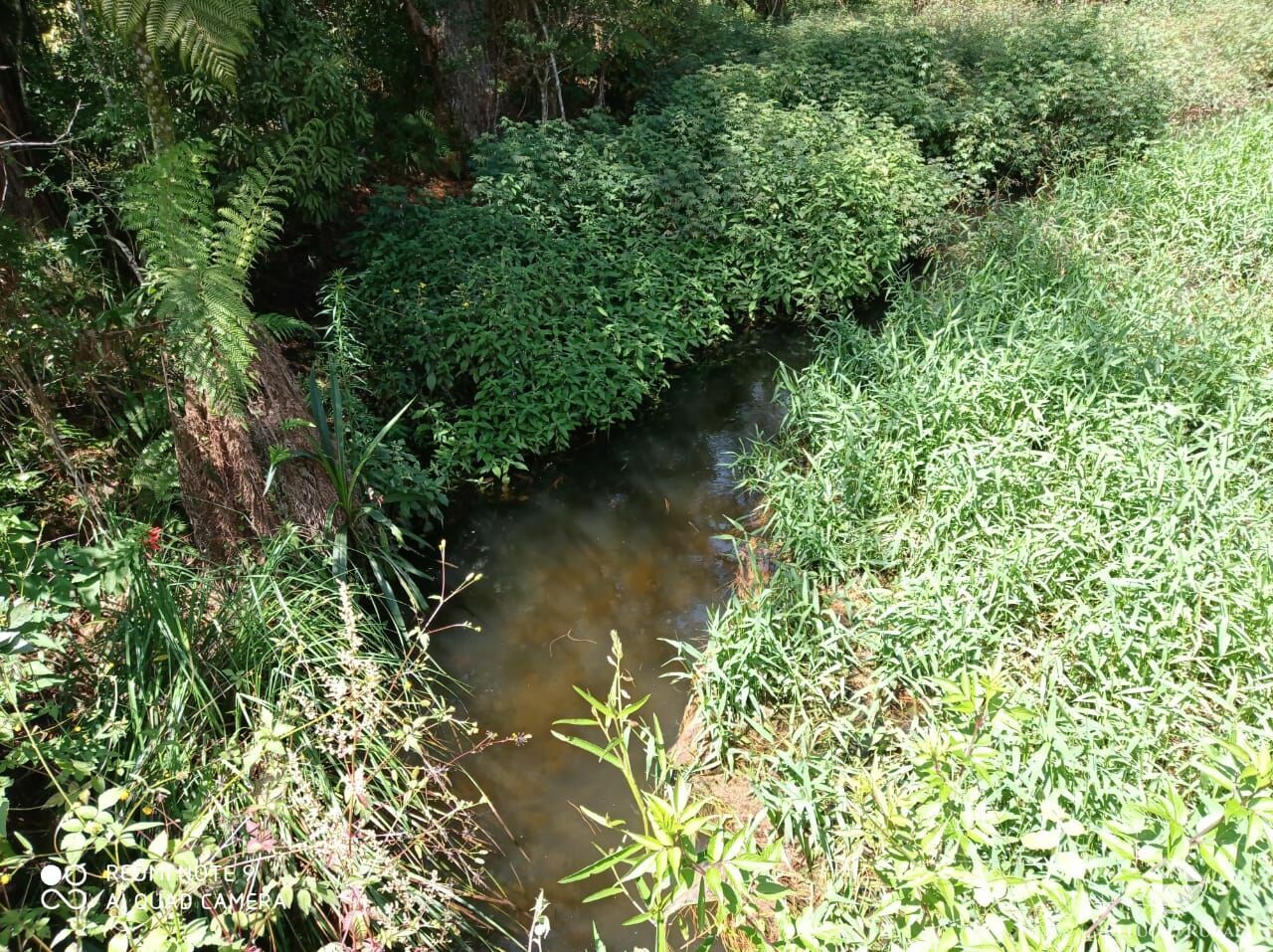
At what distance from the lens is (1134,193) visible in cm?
666

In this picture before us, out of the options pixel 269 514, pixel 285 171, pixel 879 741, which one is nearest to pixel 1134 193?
pixel 879 741

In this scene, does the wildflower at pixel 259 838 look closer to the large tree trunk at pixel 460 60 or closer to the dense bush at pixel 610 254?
the dense bush at pixel 610 254

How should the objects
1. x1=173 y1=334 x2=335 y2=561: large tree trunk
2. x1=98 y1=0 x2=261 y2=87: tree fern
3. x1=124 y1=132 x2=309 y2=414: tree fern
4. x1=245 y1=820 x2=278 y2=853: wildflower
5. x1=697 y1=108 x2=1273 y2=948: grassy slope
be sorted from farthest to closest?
x1=173 y1=334 x2=335 y2=561: large tree trunk, x1=98 y1=0 x2=261 y2=87: tree fern, x1=124 y1=132 x2=309 y2=414: tree fern, x1=245 y1=820 x2=278 y2=853: wildflower, x1=697 y1=108 x2=1273 y2=948: grassy slope

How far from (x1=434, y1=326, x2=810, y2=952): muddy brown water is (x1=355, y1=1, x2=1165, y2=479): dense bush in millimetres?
352

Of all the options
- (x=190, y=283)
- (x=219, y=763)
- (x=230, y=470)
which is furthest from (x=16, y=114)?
(x=219, y=763)

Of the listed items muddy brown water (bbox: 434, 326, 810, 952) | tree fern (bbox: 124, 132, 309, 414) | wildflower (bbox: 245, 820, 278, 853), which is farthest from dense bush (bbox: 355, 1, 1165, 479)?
wildflower (bbox: 245, 820, 278, 853)

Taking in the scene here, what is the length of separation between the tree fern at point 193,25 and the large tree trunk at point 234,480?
1.42 m

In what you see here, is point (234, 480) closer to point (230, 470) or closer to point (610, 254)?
point (230, 470)

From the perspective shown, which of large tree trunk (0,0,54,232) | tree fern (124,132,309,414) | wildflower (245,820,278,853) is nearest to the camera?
wildflower (245,820,278,853)

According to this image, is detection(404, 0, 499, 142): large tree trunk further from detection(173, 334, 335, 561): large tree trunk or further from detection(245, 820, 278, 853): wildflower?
detection(245, 820, 278, 853): wildflower

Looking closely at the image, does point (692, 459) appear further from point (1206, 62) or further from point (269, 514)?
point (1206, 62)

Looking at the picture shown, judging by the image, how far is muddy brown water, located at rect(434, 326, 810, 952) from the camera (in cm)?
316

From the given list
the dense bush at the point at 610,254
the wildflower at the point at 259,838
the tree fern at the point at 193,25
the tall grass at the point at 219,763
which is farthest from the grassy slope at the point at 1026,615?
the tree fern at the point at 193,25

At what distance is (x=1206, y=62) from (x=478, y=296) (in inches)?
377
